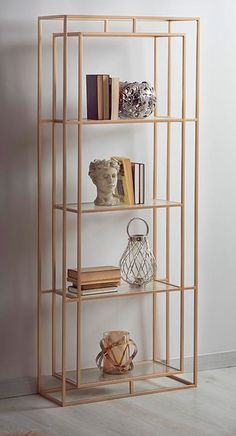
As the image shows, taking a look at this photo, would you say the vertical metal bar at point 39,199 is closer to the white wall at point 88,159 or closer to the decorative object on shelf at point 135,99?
the white wall at point 88,159

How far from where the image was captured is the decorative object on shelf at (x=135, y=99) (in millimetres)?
4090

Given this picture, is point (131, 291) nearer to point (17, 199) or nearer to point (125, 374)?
point (125, 374)

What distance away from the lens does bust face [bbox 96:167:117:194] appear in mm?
4074

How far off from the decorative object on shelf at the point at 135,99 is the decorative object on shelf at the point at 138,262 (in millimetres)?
558

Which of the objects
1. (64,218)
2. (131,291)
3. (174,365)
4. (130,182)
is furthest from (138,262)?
(174,365)

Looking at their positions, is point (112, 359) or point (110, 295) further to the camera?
point (112, 359)

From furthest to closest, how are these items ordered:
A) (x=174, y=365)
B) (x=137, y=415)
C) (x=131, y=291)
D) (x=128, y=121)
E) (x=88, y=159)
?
(x=174, y=365) → (x=88, y=159) → (x=131, y=291) → (x=128, y=121) → (x=137, y=415)

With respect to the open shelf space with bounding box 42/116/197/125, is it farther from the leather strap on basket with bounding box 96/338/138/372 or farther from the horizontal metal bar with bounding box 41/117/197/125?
the leather strap on basket with bounding box 96/338/138/372

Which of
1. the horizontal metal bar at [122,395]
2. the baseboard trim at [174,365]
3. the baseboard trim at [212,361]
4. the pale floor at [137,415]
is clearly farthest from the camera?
the baseboard trim at [212,361]

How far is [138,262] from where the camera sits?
14.2 ft

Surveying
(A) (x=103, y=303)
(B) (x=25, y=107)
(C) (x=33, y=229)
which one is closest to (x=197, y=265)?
(A) (x=103, y=303)

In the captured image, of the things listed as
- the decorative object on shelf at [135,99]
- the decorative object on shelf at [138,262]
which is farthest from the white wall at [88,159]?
the decorative object on shelf at [135,99]

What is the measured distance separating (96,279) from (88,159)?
563 millimetres

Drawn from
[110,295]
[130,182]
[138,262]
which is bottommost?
[110,295]
